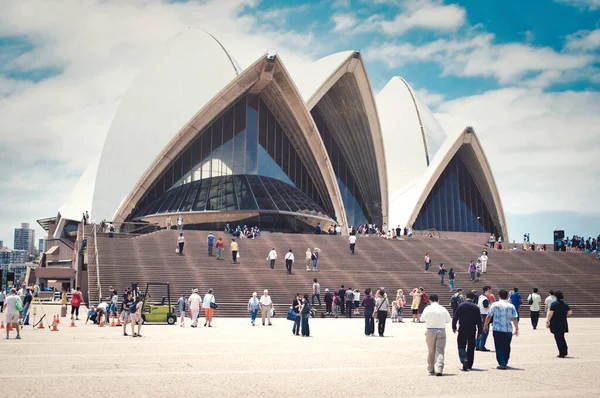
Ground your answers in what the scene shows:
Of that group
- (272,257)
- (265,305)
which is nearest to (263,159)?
(272,257)

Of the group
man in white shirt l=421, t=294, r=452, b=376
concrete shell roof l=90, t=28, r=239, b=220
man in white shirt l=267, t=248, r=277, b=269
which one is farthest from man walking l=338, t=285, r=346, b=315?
concrete shell roof l=90, t=28, r=239, b=220

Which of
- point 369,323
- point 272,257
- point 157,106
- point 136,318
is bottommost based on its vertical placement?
point 369,323

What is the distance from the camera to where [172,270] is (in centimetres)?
2317

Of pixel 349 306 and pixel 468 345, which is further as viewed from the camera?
pixel 349 306

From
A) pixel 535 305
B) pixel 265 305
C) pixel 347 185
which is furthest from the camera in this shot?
pixel 347 185

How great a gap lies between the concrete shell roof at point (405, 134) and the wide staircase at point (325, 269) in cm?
2046

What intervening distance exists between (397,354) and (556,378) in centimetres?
322

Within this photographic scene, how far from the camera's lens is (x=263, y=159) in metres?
42.8

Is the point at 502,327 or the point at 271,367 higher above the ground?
the point at 502,327

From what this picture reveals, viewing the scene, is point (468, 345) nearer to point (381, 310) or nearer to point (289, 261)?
point (381, 310)

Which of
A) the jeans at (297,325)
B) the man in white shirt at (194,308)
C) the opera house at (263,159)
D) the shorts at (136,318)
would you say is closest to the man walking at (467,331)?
the jeans at (297,325)

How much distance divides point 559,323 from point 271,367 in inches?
197

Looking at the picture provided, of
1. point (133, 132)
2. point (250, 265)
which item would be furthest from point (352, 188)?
point (250, 265)

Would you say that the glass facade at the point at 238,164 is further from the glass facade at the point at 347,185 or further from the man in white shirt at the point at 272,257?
the man in white shirt at the point at 272,257
